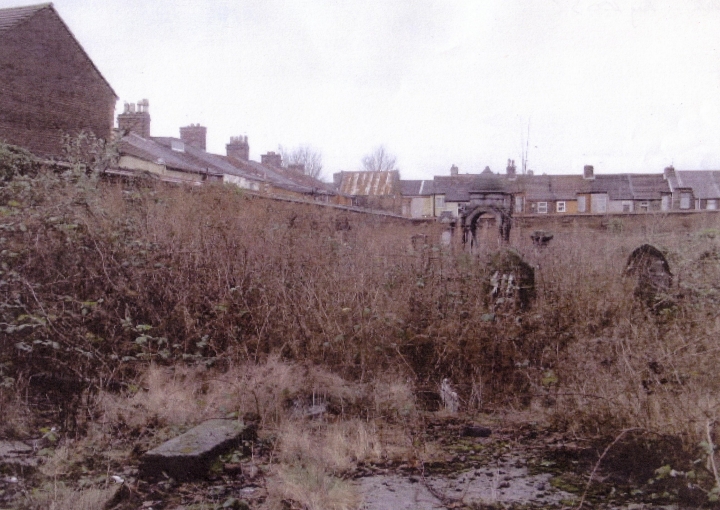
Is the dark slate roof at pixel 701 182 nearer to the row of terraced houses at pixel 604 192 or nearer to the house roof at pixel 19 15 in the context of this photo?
the row of terraced houses at pixel 604 192

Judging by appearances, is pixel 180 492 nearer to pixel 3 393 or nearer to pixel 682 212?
pixel 3 393

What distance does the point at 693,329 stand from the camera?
6469mm

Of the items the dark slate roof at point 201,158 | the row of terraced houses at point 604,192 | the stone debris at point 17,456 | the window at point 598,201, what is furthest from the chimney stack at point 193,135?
the stone debris at point 17,456

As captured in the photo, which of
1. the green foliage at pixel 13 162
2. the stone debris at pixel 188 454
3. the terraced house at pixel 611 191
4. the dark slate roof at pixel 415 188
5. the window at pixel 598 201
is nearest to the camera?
the stone debris at pixel 188 454

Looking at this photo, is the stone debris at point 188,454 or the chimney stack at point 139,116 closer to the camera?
the stone debris at point 188,454

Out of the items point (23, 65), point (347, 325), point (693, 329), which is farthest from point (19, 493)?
point (23, 65)

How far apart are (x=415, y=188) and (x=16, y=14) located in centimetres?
4329

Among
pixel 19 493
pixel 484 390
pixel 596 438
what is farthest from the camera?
pixel 484 390

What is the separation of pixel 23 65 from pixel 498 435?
19.9 metres

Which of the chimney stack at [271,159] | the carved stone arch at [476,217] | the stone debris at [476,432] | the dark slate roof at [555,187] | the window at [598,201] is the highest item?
the chimney stack at [271,159]

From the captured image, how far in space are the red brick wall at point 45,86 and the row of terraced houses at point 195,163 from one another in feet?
0.11

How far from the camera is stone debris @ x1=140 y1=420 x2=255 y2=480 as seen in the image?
4742 mm

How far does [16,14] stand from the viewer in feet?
65.3

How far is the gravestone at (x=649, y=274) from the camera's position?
751 centimetres
